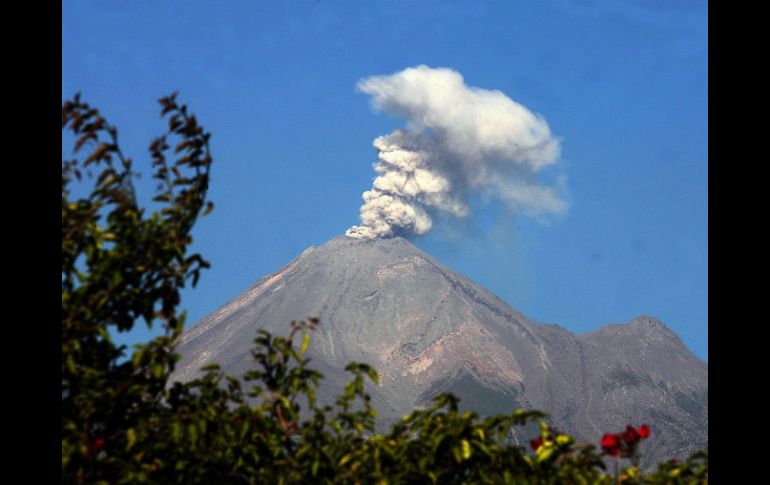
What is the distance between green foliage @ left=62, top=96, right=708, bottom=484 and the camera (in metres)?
5.67

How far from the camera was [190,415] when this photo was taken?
226 inches

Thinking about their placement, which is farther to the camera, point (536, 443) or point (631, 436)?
point (631, 436)

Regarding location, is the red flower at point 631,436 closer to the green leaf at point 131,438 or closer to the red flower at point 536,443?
the red flower at point 536,443

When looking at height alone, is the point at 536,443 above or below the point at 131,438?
above

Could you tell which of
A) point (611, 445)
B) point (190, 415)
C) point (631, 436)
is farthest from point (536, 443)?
point (190, 415)

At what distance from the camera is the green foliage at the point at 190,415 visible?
5.67m

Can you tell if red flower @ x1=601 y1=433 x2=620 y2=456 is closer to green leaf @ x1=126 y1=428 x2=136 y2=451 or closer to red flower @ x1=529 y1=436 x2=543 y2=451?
red flower @ x1=529 y1=436 x2=543 y2=451

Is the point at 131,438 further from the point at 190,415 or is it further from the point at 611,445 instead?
the point at 611,445

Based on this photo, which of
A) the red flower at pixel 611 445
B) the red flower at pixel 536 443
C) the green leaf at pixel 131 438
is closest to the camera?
the green leaf at pixel 131 438

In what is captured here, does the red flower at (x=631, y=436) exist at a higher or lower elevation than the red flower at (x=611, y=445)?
higher

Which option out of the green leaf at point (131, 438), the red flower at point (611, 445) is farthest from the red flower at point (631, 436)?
the green leaf at point (131, 438)

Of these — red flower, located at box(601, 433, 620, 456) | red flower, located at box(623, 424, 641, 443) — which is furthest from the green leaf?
red flower, located at box(623, 424, 641, 443)
